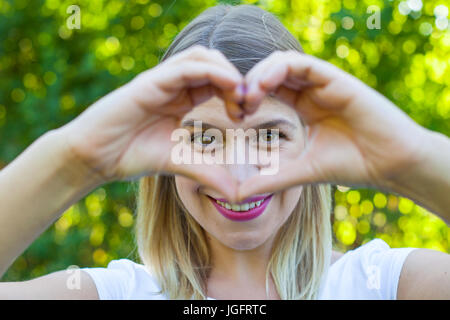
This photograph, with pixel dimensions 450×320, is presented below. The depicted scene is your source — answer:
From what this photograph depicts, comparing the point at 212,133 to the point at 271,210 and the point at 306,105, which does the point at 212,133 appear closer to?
the point at 271,210

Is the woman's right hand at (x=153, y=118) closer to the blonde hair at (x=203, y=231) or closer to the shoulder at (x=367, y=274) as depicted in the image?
the blonde hair at (x=203, y=231)

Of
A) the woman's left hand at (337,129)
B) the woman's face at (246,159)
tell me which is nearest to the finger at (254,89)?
the woman's left hand at (337,129)

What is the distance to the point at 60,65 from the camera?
3.47 metres

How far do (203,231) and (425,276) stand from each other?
75 cm

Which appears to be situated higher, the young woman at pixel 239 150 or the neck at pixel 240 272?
the young woman at pixel 239 150

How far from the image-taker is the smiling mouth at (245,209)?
1718 mm

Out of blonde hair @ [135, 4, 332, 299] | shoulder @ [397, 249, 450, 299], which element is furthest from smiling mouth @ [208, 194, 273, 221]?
shoulder @ [397, 249, 450, 299]

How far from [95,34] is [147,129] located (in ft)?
8.07

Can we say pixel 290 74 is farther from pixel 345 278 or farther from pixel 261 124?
pixel 345 278

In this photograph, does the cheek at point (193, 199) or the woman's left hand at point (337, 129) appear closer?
the woman's left hand at point (337, 129)

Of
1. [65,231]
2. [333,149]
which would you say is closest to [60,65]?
[65,231]

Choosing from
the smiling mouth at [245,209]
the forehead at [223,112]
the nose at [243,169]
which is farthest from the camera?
the smiling mouth at [245,209]

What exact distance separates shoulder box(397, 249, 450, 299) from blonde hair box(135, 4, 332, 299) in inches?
10.9

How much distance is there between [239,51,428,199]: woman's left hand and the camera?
1.17 meters
